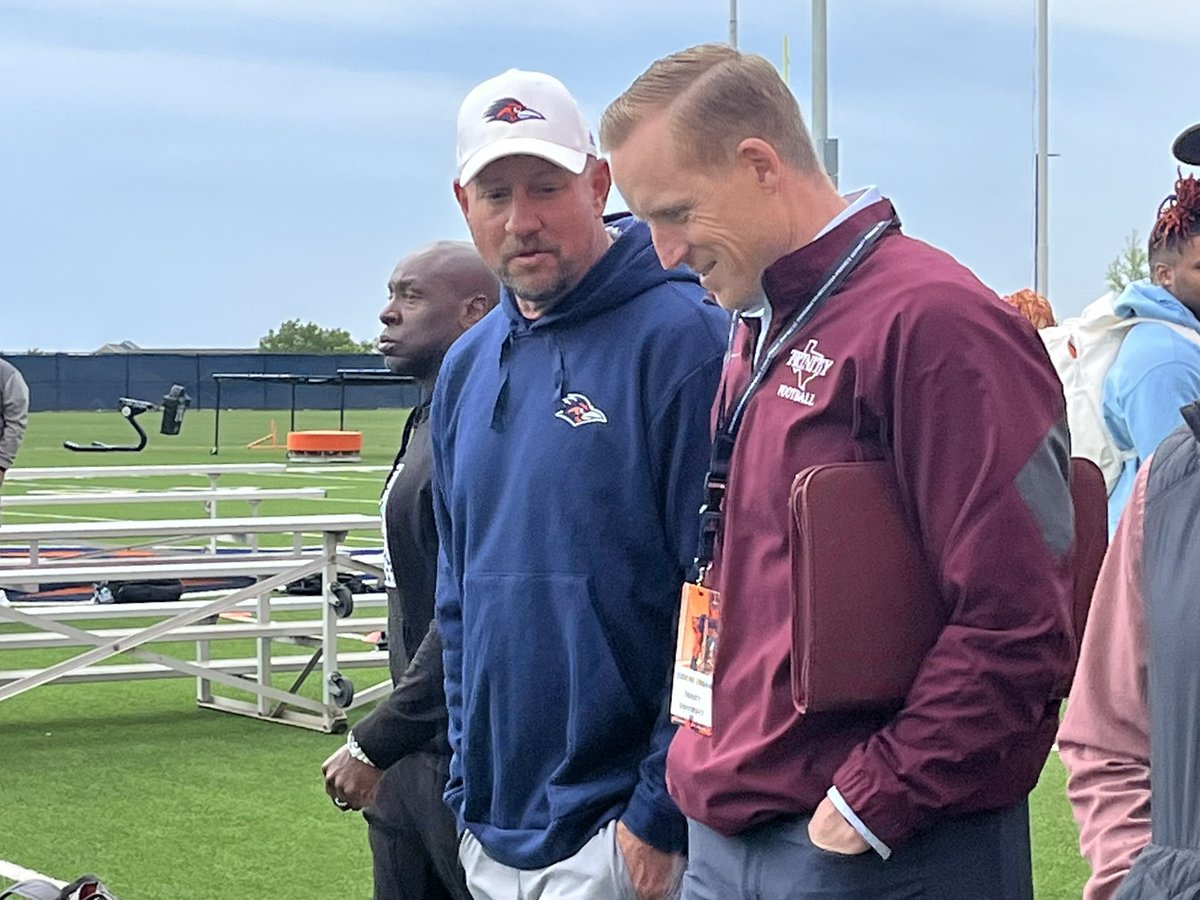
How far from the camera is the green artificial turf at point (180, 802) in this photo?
20.4 feet

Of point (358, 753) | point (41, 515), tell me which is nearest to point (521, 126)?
point (358, 753)

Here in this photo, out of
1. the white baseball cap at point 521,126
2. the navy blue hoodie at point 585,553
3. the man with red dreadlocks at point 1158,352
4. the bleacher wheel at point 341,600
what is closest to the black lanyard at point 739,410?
the navy blue hoodie at point 585,553

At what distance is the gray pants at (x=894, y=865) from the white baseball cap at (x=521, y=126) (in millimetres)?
1204

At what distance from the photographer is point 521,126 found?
118 inches

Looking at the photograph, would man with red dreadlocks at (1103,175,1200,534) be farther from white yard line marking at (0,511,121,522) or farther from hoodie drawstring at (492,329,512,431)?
white yard line marking at (0,511,121,522)

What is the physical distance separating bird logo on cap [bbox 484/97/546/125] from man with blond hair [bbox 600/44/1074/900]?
55 cm

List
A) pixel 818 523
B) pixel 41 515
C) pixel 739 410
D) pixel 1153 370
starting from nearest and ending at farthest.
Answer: pixel 818 523
pixel 739 410
pixel 1153 370
pixel 41 515

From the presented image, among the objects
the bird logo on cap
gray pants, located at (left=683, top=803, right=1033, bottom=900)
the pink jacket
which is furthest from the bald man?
the pink jacket

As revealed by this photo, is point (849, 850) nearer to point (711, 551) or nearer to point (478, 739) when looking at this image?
point (711, 551)

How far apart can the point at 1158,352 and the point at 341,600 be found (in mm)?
5042

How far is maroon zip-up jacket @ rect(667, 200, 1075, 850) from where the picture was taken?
2.14 metres

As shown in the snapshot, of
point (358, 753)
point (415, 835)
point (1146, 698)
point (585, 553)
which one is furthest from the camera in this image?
point (415, 835)

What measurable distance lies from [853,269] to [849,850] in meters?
0.74

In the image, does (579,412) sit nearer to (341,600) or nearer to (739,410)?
(739,410)
